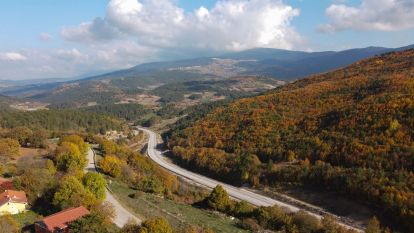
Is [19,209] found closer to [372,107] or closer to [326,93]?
[372,107]

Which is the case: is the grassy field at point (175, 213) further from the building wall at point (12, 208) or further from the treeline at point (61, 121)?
the treeline at point (61, 121)

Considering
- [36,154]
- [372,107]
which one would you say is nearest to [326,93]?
[372,107]

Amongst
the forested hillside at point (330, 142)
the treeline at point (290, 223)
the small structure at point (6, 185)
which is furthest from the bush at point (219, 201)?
the small structure at point (6, 185)

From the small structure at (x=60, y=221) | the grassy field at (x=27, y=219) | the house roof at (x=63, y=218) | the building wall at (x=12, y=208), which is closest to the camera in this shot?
the small structure at (x=60, y=221)

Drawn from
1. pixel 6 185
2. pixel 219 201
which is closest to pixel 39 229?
pixel 6 185

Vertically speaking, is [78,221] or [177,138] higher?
[78,221]
